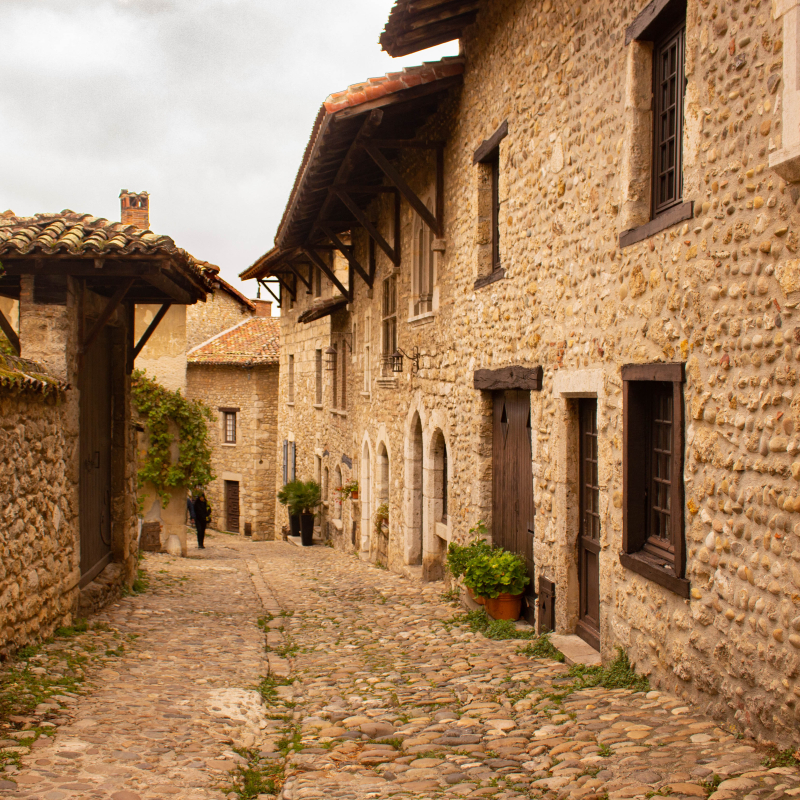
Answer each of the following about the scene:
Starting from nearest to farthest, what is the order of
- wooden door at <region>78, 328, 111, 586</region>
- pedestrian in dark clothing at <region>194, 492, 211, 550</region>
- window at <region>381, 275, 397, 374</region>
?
wooden door at <region>78, 328, 111, 586</region>
window at <region>381, 275, 397, 374</region>
pedestrian in dark clothing at <region>194, 492, 211, 550</region>

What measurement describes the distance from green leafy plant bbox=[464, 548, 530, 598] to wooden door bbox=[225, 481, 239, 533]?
19.9 m

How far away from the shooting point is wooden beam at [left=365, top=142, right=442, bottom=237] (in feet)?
29.3

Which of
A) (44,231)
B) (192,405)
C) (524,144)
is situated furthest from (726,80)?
(192,405)

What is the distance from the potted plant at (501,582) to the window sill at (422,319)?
3.59 meters

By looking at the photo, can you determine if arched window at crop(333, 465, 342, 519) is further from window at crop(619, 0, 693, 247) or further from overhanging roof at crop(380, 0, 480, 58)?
window at crop(619, 0, 693, 247)

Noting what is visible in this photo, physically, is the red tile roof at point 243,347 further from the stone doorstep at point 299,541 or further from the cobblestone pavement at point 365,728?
the cobblestone pavement at point 365,728

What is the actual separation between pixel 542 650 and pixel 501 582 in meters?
1.03

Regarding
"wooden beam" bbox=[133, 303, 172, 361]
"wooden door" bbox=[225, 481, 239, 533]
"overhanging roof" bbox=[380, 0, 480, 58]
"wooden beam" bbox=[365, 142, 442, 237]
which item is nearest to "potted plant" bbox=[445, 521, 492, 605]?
"wooden beam" bbox=[365, 142, 442, 237]

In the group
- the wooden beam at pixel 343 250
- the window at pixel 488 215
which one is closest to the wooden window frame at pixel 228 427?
the wooden beam at pixel 343 250

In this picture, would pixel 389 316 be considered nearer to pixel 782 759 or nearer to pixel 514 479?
pixel 514 479

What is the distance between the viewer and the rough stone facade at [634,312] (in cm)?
367

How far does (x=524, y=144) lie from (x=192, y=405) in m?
9.66

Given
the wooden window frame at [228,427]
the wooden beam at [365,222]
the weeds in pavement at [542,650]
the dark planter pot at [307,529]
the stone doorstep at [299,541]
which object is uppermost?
the wooden beam at [365,222]

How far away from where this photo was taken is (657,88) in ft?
16.5
